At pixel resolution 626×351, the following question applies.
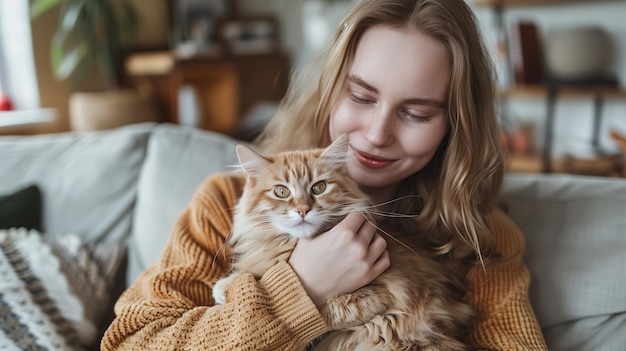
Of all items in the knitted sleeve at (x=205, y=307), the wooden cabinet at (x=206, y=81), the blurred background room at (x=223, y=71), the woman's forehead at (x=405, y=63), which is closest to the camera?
the knitted sleeve at (x=205, y=307)

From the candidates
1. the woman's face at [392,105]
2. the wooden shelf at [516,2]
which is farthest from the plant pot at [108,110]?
the woman's face at [392,105]

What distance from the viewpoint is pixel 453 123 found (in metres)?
1.22

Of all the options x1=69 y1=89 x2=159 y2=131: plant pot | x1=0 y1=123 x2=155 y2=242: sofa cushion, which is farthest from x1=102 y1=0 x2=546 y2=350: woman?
x1=69 y1=89 x2=159 y2=131: plant pot

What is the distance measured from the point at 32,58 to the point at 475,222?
3743 mm

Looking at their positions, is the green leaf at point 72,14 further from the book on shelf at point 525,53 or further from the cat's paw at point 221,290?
the cat's paw at point 221,290

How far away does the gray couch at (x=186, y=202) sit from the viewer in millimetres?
1288

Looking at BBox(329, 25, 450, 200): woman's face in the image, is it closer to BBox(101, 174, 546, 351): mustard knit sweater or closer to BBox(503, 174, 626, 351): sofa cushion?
BBox(101, 174, 546, 351): mustard knit sweater

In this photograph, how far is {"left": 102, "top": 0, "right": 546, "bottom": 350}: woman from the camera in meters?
1.00

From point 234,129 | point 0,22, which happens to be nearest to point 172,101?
point 234,129

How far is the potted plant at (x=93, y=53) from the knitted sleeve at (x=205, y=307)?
9.10 ft

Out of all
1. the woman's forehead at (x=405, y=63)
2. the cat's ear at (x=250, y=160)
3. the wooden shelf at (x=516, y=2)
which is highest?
the wooden shelf at (x=516, y=2)

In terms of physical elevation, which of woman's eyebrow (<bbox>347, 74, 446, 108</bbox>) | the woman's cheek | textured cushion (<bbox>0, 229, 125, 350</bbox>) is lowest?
textured cushion (<bbox>0, 229, 125, 350</bbox>)

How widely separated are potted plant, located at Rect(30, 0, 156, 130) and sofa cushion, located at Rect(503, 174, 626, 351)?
3.07m

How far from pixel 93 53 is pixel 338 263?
3595mm
